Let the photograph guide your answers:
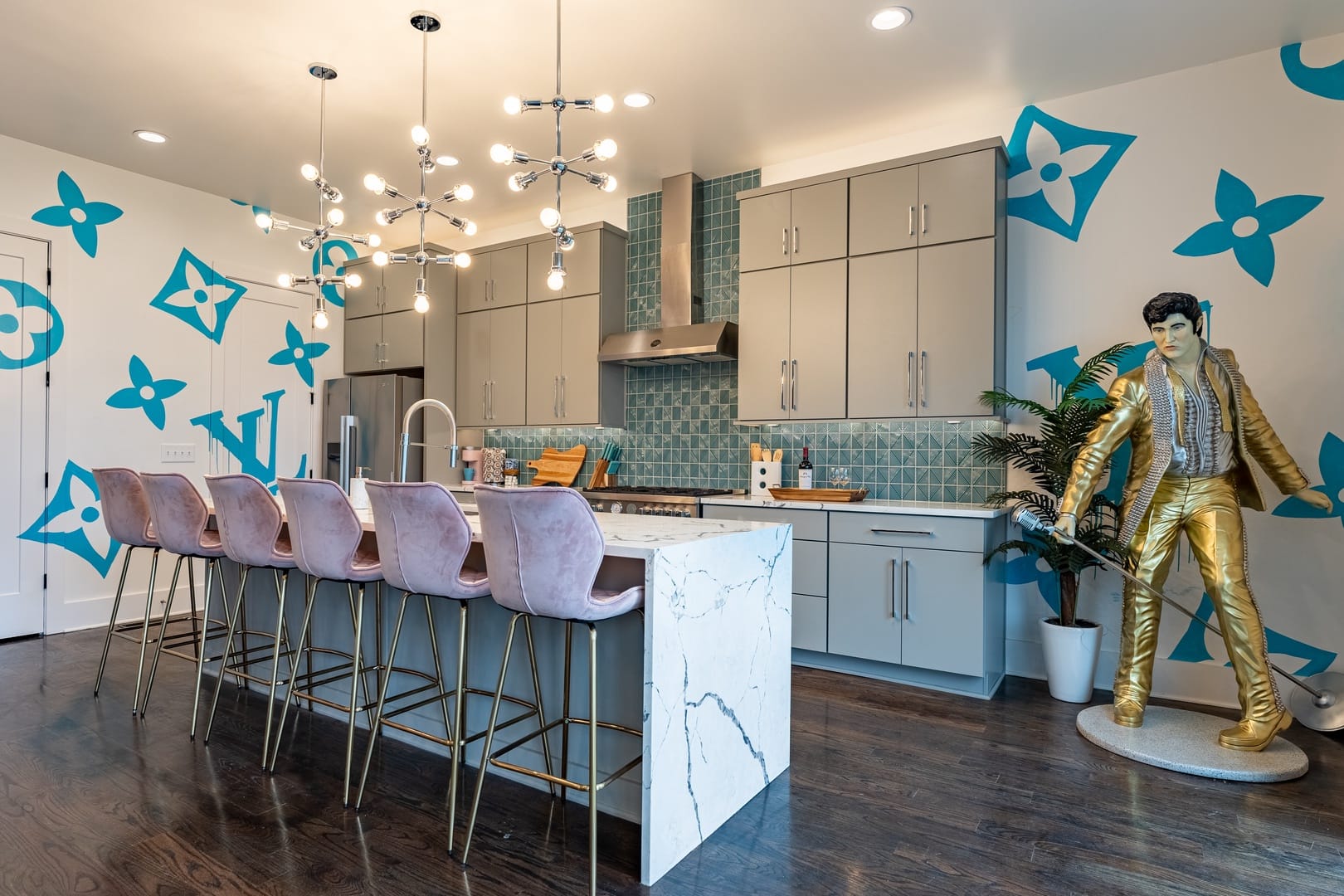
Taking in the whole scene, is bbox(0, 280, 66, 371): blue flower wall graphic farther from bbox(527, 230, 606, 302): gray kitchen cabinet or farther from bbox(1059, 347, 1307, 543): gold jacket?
bbox(1059, 347, 1307, 543): gold jacket

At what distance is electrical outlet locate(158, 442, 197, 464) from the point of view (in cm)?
509

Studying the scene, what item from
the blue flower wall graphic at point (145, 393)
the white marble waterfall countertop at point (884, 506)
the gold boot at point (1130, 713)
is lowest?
the gold boot at point (1130, 713)

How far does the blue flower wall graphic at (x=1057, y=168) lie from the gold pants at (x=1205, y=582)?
4.89ft

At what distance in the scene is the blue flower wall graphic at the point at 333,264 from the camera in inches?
236

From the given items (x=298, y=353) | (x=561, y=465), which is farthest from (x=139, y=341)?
(x=561, y=465)

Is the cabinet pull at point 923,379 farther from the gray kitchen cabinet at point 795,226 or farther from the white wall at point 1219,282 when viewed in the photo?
the gray kitchen cabinet at point 795,226

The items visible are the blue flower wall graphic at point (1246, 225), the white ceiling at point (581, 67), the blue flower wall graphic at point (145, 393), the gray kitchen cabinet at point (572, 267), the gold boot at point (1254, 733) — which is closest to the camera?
the gold boot at point (1254, 733)

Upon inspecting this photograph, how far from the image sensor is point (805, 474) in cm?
425

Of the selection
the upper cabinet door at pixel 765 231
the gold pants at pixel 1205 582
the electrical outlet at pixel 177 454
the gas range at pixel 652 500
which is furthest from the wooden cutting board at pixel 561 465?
the gold pants at pixel 1205 582

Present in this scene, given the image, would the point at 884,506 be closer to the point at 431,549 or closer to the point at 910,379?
the point at 910,379

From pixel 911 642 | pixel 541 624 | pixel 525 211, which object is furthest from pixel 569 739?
pixel 525 211

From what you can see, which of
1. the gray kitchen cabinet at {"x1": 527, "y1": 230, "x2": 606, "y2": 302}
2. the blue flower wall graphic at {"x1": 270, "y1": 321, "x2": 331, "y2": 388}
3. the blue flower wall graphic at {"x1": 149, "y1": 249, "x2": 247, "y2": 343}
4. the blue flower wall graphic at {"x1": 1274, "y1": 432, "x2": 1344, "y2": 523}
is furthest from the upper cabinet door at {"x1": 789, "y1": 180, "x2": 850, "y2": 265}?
the blue flower wall graphic at {"x1": 149, "y1": 249, "x2": 247, "y2": 343}

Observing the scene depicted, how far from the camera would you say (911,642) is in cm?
362

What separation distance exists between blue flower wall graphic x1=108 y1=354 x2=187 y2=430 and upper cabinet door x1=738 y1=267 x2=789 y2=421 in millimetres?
3847
